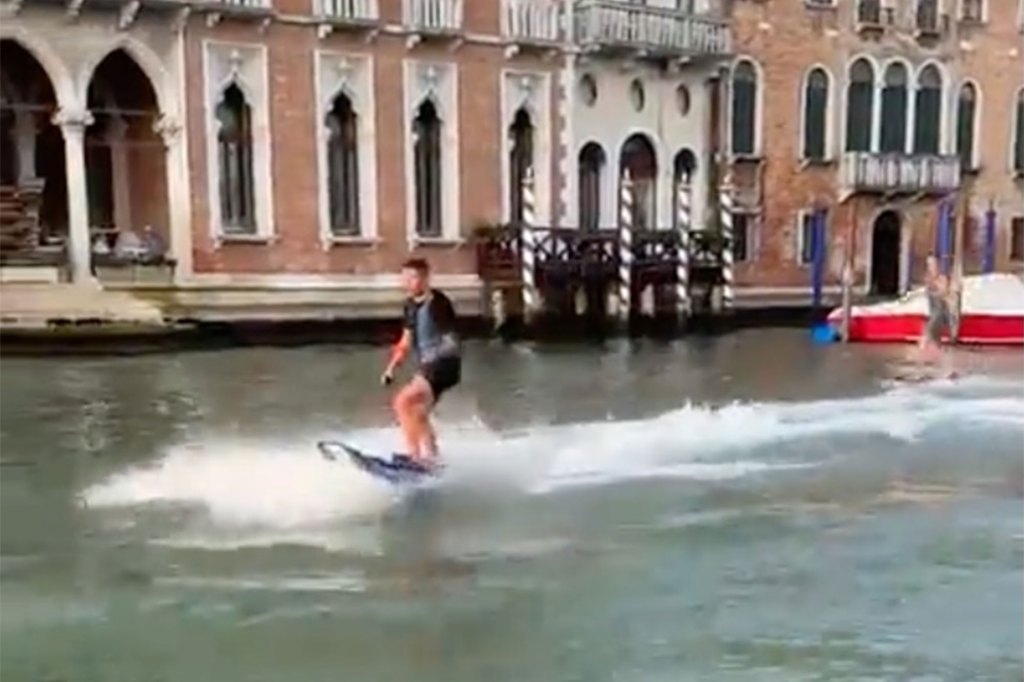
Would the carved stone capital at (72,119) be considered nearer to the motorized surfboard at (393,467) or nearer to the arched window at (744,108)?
the arched window at (744,108)

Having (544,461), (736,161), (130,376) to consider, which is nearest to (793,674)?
(544,461)

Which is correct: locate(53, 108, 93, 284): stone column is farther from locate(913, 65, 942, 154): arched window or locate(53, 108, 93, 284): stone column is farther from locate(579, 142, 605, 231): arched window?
locate(913, 65, 942, 154): arched window

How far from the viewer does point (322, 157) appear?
21.3 metres

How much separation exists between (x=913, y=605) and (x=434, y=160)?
57.5 feet

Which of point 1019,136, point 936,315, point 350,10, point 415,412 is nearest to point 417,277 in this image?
point 415,412

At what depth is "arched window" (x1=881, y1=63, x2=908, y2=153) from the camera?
28891 millimetres

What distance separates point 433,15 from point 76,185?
19.9ft

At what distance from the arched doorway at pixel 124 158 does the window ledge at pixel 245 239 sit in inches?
31.8

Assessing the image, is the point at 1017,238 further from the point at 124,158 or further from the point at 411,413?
the point at 411,413

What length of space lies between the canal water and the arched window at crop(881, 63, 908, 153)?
17.4 metres

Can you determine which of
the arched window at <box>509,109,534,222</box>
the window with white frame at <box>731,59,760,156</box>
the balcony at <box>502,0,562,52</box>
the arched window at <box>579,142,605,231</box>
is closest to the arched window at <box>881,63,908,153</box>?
the window with white frame at <box>731,59,760,156</box>

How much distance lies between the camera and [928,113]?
29594mm

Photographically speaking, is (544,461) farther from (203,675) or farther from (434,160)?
(434,160)

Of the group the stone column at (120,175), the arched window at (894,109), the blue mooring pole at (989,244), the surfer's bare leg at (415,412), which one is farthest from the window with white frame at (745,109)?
the surfer's bare leg at (415,412)
